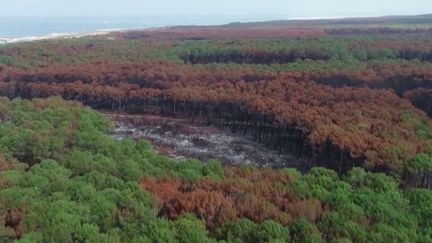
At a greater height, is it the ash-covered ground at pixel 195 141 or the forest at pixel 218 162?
the forest at pixel 218 162

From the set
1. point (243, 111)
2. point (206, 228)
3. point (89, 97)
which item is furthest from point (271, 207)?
point (89, 97)

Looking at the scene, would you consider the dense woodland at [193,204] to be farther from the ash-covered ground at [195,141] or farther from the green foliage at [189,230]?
the ash-covered ground at [195,141]

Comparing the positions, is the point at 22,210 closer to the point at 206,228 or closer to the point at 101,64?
the point at 206,228

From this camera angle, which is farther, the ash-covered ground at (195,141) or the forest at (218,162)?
the ash-covered ground at (195,141)

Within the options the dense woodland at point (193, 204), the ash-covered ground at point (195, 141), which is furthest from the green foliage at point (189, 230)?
the ash-covered ground at point (195, 141)

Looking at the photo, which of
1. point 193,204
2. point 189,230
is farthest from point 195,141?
point 189,230

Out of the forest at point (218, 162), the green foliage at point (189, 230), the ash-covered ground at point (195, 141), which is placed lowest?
the ash-covered ground at point (195, 141)
